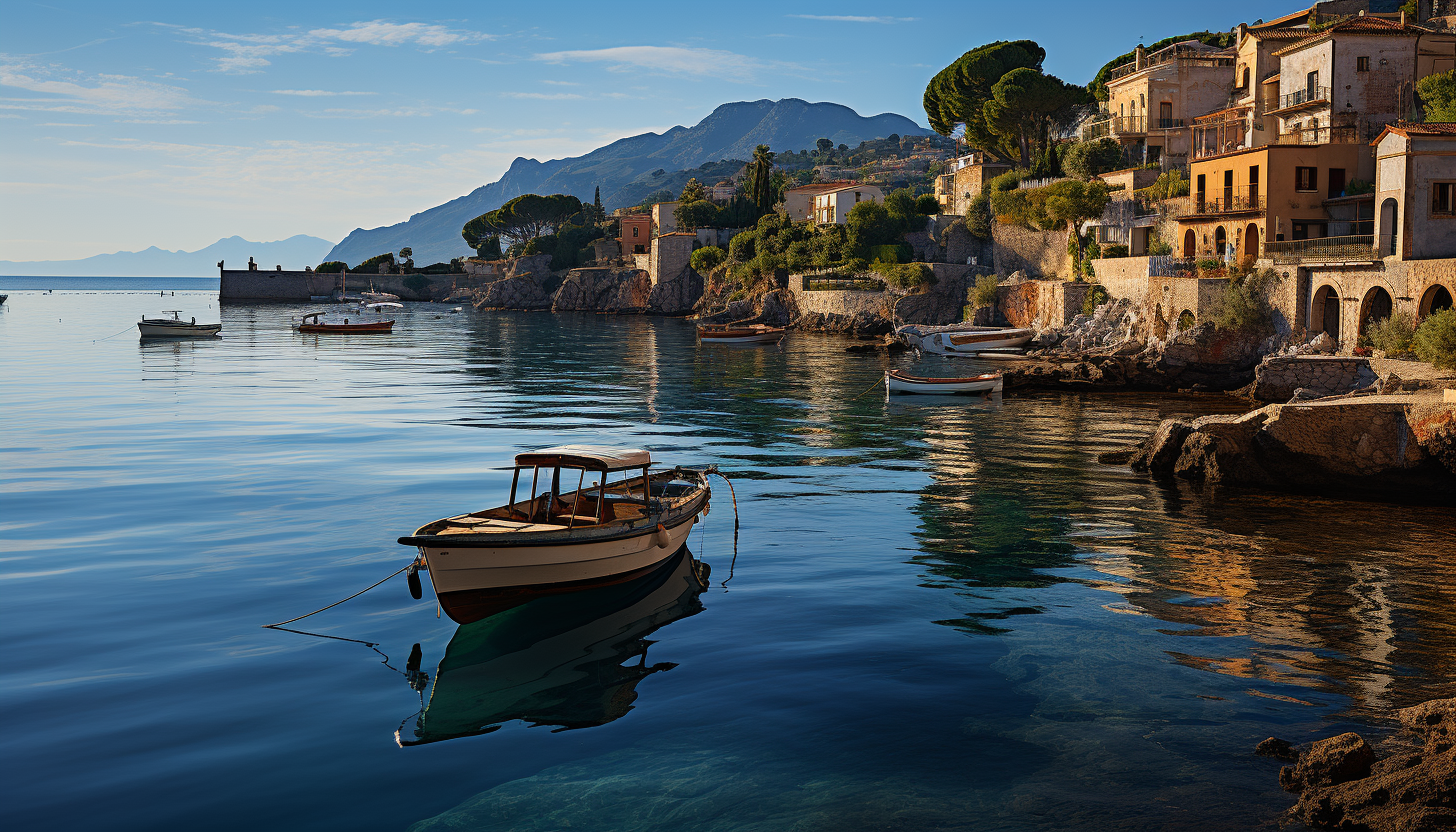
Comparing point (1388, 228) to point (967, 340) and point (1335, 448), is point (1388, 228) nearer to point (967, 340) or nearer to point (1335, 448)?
point (1335, 448)

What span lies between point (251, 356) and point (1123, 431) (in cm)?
5996

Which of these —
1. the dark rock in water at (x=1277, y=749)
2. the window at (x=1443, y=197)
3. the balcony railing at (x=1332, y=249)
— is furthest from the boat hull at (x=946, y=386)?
the dark rock in water at (x=1277, y=749)

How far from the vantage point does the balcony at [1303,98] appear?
55.1 meters

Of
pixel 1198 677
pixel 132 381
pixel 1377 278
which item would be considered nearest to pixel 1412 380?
pixel 1377 278

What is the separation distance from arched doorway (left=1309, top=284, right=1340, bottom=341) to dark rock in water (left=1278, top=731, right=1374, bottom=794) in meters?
40.6

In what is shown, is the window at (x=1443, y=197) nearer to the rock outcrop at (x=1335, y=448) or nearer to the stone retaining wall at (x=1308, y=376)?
the stone retaining wall at (x=1308, y=376)

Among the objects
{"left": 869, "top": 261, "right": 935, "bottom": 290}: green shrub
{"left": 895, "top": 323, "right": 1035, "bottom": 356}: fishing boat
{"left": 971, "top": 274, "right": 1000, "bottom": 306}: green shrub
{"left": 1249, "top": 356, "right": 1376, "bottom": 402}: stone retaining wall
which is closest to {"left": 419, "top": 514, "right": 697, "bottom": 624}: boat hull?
{"left": 1249, "top": 356, "right": 1376, "bottom": 402}: stone retaining wall

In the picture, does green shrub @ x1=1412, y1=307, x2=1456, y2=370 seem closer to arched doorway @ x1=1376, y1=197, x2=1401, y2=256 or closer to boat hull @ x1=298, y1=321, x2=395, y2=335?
arched doorway @ x1=1376, y1=197, x2=1401, y2=256

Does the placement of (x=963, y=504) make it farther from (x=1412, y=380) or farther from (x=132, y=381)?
(x=132, y=381)

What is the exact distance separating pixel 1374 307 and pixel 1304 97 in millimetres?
19773

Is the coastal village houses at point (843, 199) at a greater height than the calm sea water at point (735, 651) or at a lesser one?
greater

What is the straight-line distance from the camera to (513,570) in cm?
1622

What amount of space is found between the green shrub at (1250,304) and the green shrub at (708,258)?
7964 centimetres

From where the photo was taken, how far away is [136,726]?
12.8 metres
